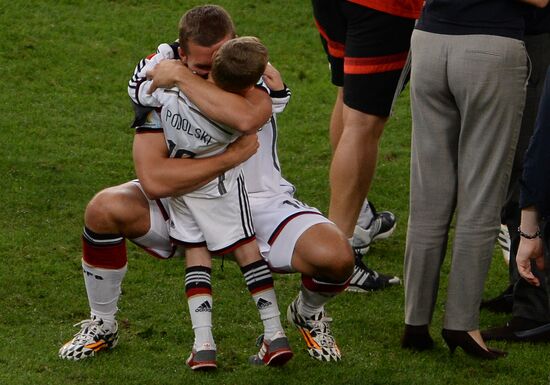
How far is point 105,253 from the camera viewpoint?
5.08m

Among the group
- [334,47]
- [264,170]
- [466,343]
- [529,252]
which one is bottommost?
[466,343]

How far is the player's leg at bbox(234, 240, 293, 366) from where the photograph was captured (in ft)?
16.1

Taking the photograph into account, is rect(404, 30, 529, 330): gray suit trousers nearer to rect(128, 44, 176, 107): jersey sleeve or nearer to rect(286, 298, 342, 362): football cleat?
rect(286, 298, 342, 362): football cleat

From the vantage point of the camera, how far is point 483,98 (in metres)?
4.93

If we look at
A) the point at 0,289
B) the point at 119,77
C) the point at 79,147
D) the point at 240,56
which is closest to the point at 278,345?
the point at 240,56

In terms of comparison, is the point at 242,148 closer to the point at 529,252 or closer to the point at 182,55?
the point at 182,55

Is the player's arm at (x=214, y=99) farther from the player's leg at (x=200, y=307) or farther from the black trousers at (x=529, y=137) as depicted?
the black trousers at (x=529, y=137)

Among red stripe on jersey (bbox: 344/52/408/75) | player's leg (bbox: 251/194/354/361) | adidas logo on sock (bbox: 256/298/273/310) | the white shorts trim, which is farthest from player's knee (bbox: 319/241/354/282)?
red stripe on jersey (bbox: 344/52/408/75)

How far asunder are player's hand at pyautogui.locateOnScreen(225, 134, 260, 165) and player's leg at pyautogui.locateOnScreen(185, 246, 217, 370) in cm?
38

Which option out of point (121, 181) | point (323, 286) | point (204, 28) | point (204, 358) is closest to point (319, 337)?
point (323, 286)

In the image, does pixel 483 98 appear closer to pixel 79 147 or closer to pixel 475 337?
pixel 475 337

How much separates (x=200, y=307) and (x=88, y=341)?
22.6 inches

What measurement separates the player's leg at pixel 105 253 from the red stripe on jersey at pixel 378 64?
1389mm

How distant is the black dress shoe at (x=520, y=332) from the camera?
216 inches
